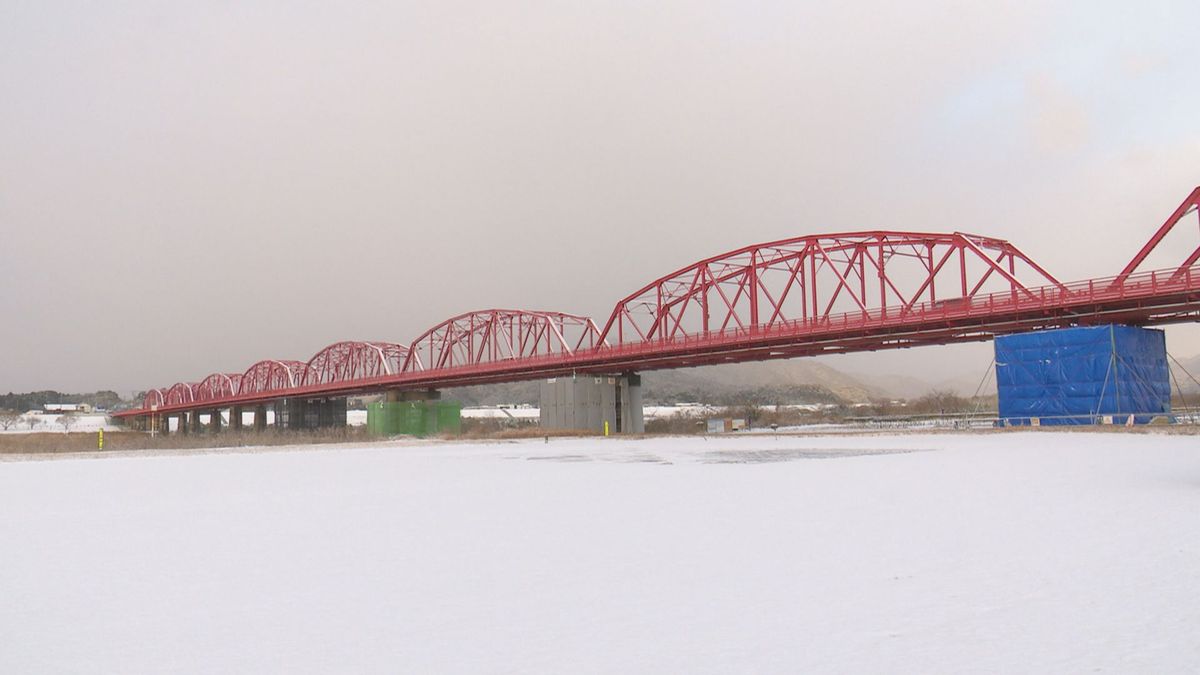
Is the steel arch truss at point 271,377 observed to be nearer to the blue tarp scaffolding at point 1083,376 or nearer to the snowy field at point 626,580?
the blue tarp scaffolding at point 1083,376

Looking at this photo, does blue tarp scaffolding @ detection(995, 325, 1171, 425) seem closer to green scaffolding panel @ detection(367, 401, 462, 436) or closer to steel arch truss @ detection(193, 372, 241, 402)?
green scaffolding panel @ detection(367, 401, 462, 436)

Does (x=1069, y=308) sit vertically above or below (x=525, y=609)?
above

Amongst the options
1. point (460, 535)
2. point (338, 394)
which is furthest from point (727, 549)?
point (338, 394)

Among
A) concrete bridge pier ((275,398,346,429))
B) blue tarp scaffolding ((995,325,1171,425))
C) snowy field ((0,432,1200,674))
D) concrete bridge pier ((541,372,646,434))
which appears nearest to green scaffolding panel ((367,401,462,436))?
concrete bridge pier ((541,372,646,434))

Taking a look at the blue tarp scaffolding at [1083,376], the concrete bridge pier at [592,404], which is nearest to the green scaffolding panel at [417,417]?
the concrete bridge pier at [592,404]

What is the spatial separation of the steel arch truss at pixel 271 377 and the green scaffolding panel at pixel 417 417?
47.6m

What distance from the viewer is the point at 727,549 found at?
10953 millimetres

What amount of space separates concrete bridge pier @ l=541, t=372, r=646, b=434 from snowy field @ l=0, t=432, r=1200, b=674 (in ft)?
200

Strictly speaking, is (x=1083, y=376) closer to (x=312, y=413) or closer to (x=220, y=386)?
(x=312, y=413)

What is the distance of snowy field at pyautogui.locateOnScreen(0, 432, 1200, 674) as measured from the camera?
6.62m

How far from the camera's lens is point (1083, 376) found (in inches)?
1810

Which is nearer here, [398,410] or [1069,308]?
[1069,308]

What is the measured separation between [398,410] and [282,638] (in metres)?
95.0

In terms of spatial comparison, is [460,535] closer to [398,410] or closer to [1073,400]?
[1073,400]
